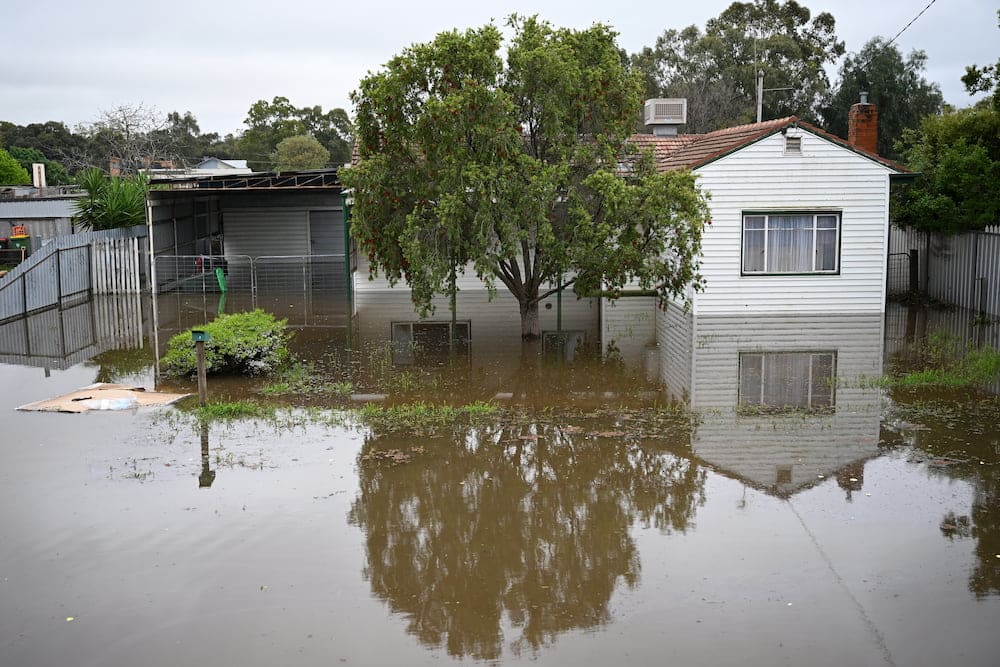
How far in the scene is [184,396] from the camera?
1461 cm

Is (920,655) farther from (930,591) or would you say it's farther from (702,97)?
(702,97)

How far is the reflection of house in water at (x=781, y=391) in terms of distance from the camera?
1120 centimetres

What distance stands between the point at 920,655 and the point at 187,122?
8995 cm

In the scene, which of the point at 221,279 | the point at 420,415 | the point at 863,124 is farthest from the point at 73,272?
the point at 863,124

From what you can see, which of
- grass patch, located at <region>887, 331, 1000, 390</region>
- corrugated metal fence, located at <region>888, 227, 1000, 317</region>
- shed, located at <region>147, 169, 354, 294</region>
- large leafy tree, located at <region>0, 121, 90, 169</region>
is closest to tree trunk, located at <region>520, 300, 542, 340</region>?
grass patch, located at <region>887, 331, 1000, 390</region>

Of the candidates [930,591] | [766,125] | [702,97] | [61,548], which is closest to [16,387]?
[61,548]

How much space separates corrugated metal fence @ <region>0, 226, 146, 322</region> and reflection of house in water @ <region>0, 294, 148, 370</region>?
330 mm

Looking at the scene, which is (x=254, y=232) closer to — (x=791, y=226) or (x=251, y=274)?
(x=251, y=274)

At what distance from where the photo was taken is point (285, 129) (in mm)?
72125

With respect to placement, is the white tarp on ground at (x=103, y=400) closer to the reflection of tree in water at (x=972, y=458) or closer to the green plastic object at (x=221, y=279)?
the reflection of tree in water at (x=972, y=458)

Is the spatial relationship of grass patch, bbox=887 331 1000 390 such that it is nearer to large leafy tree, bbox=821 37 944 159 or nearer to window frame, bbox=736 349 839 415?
window frame, bbox=736 349 839 415

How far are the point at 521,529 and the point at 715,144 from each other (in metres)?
15.4

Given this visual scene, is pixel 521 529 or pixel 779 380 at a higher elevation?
pixel 779 380

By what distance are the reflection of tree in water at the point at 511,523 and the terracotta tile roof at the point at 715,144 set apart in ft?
28.2
